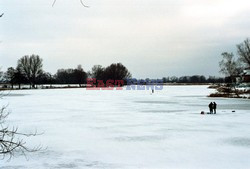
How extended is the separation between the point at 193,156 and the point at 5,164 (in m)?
4.78

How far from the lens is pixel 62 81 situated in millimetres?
132125

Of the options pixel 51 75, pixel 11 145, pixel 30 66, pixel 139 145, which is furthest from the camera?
pixel 51 75

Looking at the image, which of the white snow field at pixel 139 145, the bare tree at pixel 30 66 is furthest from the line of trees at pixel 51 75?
the white snow field at pixel 139 145

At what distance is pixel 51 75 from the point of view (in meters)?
116

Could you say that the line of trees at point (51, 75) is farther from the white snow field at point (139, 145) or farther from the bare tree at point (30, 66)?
the white snow field at point (139, 145)

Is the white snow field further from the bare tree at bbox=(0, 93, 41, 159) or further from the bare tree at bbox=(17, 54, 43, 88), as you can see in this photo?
the bare tree at bbox=(17, 54, 43, 88)

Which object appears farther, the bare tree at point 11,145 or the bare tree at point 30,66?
the bare tree at point 30,66

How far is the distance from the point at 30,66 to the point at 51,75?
27945mm

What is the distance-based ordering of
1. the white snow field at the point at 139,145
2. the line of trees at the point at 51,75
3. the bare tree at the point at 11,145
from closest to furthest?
the bare tree at the point at 11,145 < the white snow field at the point at 139,145 < the line of trees at the point at 51,75

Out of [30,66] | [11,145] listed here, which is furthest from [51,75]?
[11,145]

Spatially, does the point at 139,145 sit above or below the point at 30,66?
below

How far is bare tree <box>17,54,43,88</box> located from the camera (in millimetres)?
87569

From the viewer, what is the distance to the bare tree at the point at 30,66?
3448 inches

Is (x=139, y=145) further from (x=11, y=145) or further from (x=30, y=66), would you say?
(x=30, y=66)
